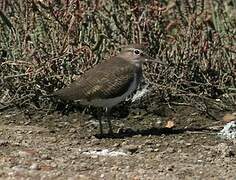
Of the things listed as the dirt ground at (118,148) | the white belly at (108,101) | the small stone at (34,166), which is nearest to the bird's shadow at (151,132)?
the dirt ground at (118,148)

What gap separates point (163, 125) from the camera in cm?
870

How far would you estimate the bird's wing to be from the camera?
8.02m

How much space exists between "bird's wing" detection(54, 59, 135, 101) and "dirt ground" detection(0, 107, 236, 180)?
463 mm

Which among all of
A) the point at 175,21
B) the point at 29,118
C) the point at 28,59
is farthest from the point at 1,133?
the point at 175,21

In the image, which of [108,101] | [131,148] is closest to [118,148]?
[131,148]

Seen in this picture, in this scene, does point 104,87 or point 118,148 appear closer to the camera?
point 118,148

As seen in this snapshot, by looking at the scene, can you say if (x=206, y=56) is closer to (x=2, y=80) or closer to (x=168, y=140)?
(x=168, y=140)

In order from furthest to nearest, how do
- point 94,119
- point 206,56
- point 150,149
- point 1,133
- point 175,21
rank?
point 175,21 < point 206,56 < point 94,119 < point 1,133 < point 150,149

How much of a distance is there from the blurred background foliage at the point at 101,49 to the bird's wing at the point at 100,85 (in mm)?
862

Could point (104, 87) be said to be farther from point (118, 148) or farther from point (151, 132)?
point (151, 132)

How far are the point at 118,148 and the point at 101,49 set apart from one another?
6.66 feet

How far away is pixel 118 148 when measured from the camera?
782cm

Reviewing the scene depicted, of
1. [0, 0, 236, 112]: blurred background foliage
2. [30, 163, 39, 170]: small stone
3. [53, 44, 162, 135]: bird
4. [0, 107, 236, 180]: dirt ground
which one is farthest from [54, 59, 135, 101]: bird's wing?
[30, 163, 39, 170]: small stone

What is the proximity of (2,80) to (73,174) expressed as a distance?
2.77 m
